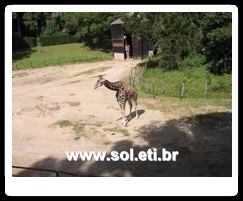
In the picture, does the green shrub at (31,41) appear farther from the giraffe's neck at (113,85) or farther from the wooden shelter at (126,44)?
the giraffe's neck at (113,85)

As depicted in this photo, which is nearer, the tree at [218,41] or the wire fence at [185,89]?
the wire fence at [185,89]

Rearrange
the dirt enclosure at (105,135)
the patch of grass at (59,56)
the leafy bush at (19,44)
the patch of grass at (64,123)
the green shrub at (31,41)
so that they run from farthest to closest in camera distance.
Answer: the green shrub at (31,41), the leafy bush at (19,44), the patch of grass at (59,56), the patch of grass at (64,123), the dirt enclosure at (105,135)

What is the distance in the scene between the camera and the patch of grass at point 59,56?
1673 inches

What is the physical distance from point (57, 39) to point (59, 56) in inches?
→ 415

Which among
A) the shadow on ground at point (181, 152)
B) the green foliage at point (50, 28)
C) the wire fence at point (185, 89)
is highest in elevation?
the green foliage at point (50, 28)

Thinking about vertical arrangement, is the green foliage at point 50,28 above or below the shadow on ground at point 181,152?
above

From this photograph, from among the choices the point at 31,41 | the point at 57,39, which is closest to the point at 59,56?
the point at 57,39

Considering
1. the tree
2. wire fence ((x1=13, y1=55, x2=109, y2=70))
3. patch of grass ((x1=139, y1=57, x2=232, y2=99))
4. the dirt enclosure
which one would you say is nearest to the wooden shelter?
wire fence ((x1=13, y1=55, x2=109, y2=70))

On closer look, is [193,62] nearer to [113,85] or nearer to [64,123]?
[113,85]

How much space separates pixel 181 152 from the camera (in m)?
14.6

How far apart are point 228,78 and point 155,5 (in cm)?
1717

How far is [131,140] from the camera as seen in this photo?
16.2 m

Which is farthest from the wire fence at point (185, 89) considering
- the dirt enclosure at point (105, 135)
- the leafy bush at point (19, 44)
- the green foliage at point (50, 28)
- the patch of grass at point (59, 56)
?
the green foliage at point (50, 28)

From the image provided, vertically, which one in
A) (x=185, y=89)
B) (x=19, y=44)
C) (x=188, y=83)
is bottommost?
(x=185, y=89)
